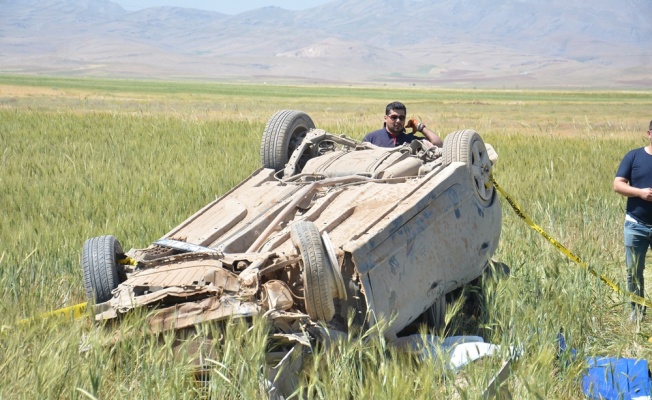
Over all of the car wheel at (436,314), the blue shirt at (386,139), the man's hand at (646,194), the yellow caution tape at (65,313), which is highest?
the blue shirt at (386,139)

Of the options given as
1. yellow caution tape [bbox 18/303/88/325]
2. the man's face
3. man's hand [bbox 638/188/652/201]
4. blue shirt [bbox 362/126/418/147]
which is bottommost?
yellow caution tape [bbox 18/303/88/325]

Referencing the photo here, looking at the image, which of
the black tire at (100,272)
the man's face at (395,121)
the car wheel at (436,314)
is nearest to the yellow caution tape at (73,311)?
the black tire at (100,272)

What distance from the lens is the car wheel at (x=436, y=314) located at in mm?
5754

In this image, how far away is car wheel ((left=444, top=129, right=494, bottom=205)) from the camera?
6.46 m

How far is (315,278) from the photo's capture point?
4578 mm

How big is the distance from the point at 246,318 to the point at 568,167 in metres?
10.8

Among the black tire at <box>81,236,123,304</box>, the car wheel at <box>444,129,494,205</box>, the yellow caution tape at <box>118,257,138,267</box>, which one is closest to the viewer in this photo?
the black tire at <box>81,236,123,304</box>

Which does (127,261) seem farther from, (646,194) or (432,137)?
(646,194)

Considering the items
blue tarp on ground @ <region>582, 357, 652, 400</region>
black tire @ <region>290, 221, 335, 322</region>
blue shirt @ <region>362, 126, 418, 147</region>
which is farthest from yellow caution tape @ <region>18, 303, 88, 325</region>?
blue shirt @ <region>362, 126, 418, 147</region>

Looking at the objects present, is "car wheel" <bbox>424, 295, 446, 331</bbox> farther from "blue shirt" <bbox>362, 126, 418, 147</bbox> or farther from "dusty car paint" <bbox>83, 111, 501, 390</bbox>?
"blue shirt" <bbox>362, 126, 418, 147</bbox>

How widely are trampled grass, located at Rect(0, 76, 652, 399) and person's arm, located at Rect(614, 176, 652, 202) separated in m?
0.61

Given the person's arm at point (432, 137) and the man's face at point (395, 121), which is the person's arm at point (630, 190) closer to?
the person's arm at point (432, 137)

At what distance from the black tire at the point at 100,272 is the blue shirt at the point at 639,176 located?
Result: 3913mm

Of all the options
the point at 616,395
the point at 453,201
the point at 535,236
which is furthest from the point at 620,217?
the point at 616,395
